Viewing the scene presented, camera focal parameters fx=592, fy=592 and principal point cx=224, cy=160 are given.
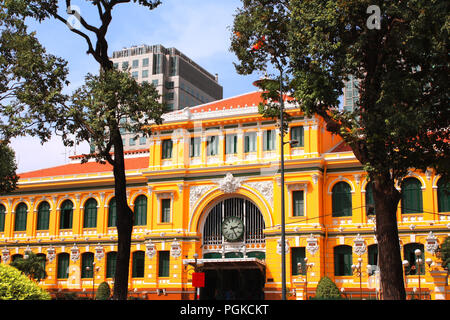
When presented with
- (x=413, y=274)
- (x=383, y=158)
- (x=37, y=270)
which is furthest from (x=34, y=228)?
(x=383, y=158)

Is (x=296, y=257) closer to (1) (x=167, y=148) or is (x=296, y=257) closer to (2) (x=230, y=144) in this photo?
(2) (x=230, y=144)

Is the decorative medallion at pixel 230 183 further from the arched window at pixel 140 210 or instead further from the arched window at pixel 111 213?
the arched window at pixel 111 213

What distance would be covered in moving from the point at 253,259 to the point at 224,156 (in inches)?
343

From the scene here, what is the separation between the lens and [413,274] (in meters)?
39.6

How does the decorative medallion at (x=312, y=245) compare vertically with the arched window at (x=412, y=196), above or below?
below

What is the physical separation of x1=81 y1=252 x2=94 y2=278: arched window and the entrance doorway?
10.3 m

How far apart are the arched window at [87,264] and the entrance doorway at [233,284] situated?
10.3 m

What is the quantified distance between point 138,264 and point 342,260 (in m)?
16.3

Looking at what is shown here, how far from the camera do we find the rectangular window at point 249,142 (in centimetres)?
4494

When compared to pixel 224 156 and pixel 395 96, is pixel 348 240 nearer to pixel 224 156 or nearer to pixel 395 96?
pixel 224 156

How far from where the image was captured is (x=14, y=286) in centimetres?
1211

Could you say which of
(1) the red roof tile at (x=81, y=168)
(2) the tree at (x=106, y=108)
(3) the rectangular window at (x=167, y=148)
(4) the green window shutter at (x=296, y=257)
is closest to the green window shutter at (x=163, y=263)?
(3) the rectangular window at (x=167, y=148)

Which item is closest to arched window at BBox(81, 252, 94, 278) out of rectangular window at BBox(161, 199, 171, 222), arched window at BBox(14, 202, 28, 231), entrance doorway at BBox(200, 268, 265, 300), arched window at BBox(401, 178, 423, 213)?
arched window at BBox(14, 202, 28, 231)

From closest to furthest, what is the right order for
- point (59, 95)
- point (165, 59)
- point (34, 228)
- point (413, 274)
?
point (59, 95), point (413, 274), point (34, 228), point (165, 59)
